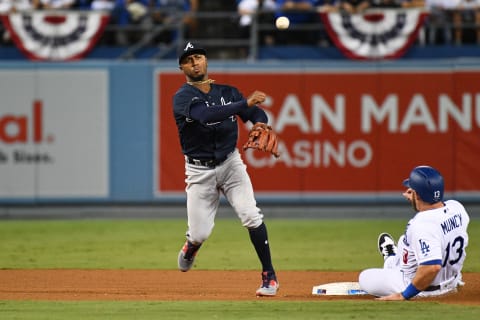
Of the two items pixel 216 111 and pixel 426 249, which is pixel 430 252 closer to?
pixel 426 249

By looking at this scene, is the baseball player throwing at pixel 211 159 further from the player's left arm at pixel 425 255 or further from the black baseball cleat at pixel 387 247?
the player's left arm at pixel 425 255

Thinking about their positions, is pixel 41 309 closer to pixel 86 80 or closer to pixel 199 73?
pixel 199 73

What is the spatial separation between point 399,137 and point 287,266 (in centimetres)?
668

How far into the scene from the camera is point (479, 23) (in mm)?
19172

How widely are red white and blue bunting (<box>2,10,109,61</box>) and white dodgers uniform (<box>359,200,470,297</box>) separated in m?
11.1

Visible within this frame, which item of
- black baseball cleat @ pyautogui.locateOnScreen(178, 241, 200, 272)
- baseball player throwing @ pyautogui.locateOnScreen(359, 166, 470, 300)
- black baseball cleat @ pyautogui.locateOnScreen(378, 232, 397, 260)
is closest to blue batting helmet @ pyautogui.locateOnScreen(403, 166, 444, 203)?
baseball player throwing @ pyautogui.locateOnScreen(359, 166, 470, 300)

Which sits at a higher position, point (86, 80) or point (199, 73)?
point (199, 73)

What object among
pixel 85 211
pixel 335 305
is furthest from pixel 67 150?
pixel 335 305

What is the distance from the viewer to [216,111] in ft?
29.2

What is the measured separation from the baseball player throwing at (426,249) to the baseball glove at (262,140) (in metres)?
1.32

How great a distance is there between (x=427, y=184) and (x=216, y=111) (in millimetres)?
1926

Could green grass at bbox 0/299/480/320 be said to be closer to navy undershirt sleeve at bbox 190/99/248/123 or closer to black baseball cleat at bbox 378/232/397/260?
black baseball cleat at bbox 378/232/397/260

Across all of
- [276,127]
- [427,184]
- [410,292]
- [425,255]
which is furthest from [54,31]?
[425,255]

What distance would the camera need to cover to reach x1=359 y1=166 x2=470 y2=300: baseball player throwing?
8172 millimetres
